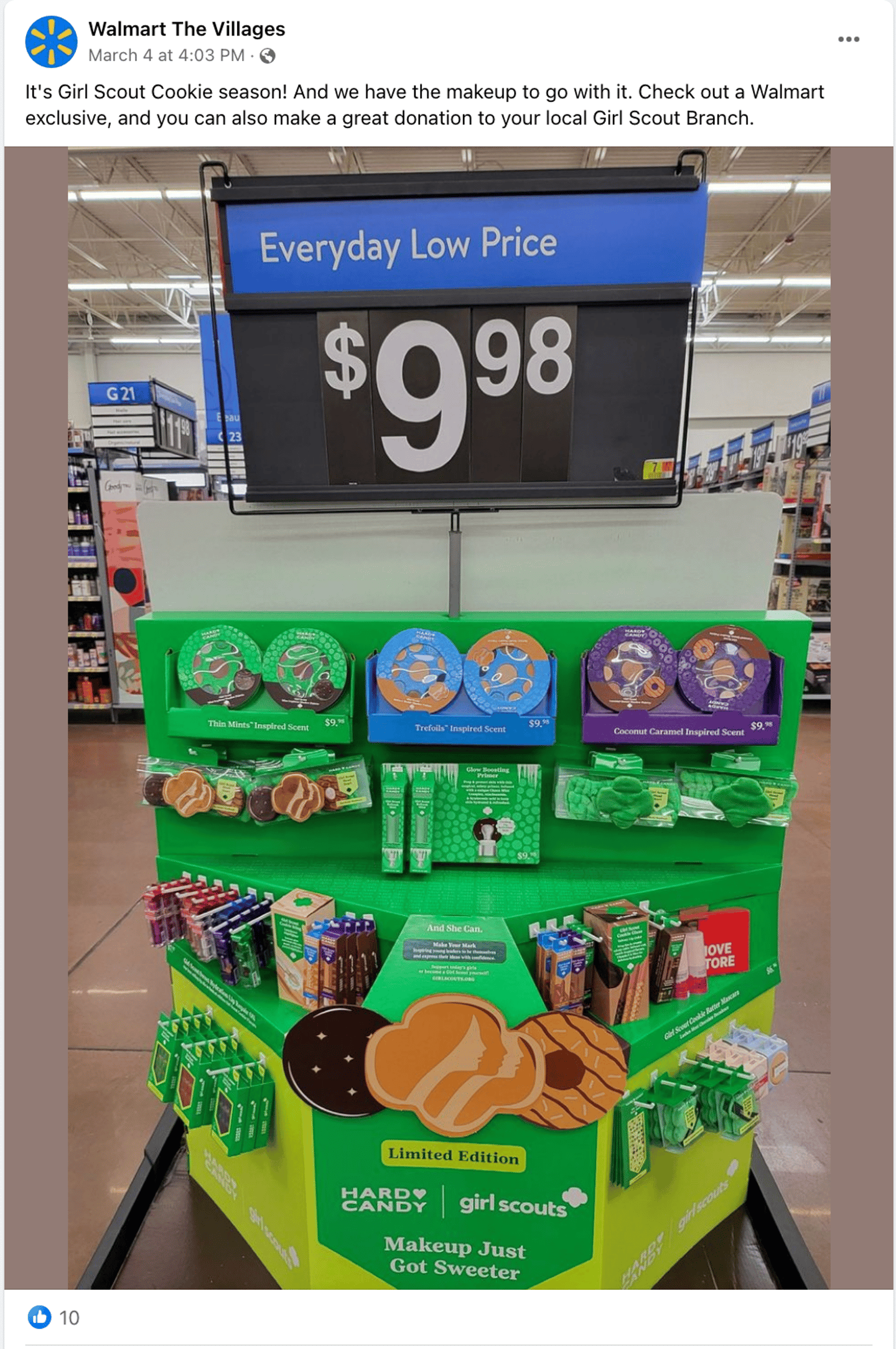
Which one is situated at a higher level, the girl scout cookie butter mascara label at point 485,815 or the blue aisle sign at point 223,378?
the blue aisle sign at point 223,378

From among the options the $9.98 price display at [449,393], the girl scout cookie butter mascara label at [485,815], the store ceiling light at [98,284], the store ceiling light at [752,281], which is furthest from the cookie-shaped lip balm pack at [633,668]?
the store ceiling light at [98,284]

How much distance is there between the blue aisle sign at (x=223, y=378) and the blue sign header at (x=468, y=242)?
20cm

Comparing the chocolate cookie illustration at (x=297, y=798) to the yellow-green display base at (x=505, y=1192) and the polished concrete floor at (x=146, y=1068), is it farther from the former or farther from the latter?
the polished concrete floor at (x=146, y=1068)

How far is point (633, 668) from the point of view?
65.6 inches

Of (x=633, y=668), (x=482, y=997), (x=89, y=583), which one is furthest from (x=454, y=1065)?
(x=89, y=583)

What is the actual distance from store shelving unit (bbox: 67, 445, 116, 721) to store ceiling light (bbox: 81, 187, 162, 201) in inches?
133

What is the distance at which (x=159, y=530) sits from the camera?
6.04ft

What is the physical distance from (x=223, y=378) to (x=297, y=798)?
113 cm

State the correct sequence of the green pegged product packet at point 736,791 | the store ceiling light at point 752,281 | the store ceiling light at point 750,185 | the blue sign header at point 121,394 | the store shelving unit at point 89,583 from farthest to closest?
1. the store ceiling light at point 752,281
2. the store ceiling light at point 750,185
3. the blue sign header at point 121,394
4. the store shelving unit at point 89,583
5. the green pegged product packet at point 736,791

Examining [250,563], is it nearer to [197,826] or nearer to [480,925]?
[197,826]

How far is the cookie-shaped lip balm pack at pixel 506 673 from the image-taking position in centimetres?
165

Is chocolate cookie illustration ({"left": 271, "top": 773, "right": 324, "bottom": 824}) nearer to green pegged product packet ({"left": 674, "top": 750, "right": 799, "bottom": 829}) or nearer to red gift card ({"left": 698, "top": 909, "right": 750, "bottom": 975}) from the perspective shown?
green pegged product packet ({"left": 674, "top": 750, "right": 799, "bottom": 829})

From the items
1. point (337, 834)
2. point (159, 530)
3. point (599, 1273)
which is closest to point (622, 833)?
point (337, 834)

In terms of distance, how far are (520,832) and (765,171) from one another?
1125 cm
